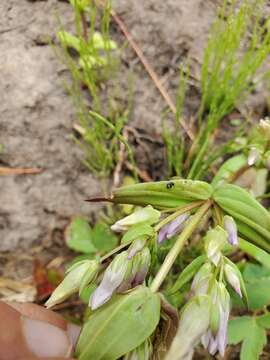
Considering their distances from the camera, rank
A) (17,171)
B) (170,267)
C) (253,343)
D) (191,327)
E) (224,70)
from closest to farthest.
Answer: (191,327), (170,267), (253,343), (224,70), (17,171)

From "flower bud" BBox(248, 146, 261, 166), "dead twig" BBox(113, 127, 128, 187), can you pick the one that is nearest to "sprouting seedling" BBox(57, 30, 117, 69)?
"dead twig" BBox(113, 127, 128, 187)

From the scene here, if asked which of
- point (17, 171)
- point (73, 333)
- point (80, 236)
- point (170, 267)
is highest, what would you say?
point (170, 267)

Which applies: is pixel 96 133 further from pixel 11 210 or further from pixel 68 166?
pixel 11 210

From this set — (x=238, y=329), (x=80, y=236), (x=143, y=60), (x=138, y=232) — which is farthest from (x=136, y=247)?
(x=143, y=60)

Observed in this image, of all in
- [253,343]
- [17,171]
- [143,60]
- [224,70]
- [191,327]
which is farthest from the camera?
[143,60]

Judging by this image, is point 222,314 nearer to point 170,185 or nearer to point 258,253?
point 170,185

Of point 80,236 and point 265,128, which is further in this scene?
point 80,236

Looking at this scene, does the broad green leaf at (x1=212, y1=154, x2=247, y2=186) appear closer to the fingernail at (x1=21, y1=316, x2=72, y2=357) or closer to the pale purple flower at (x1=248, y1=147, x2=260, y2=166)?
the pale purple flower at (x1=248, y1=147, x2=260, y2=166)

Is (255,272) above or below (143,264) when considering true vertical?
below
